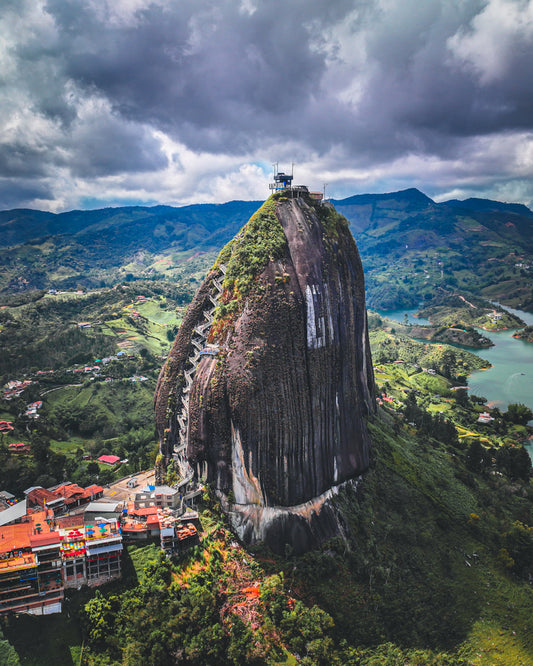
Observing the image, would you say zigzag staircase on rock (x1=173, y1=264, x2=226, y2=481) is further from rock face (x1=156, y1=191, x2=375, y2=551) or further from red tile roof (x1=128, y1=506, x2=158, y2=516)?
red tile roof (x1=128, y1=506, x2=158, y2=516)

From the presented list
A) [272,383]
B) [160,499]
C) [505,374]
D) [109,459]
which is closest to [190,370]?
[272,383]

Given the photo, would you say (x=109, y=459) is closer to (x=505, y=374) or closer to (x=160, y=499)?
(x=160, y=499)

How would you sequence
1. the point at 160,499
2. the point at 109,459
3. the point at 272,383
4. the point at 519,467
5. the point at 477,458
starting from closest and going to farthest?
the point at 272,383
the point at 160,499
the point at 477,458
the point at 519,467
the point at 109,459

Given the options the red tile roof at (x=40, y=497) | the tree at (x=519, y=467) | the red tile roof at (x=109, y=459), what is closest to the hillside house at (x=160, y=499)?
the red tile roof at (x=40, y=497)

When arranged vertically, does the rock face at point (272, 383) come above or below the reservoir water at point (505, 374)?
above

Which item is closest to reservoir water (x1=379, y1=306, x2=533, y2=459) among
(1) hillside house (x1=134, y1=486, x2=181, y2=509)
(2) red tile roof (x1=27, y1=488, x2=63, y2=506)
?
(1) hillside house (x1=134, y1=486, x2=181, y2=509)

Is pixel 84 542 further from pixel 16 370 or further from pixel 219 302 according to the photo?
pixel 16 370

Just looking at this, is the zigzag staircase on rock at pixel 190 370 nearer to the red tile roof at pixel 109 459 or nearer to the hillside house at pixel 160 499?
the hillside house at pixel 160 499
